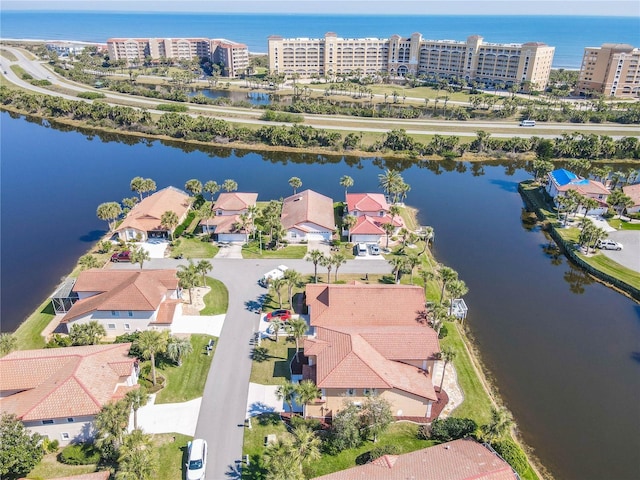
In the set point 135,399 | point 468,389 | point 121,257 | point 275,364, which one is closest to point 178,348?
point 135,399

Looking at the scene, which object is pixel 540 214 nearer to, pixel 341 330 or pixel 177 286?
pixel 341 330

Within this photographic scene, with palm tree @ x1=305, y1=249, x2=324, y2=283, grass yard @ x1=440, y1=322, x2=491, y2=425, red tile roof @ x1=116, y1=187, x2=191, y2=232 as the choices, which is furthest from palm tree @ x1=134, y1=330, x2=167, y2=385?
red tile roof @ x1=116, y1=187, x2=191, y2=232

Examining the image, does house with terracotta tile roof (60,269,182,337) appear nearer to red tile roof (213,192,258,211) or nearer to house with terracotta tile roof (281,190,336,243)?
house with terracotta tile roof (281,190,336,243)

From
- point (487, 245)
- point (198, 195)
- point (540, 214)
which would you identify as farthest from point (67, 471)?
point (540, 214)

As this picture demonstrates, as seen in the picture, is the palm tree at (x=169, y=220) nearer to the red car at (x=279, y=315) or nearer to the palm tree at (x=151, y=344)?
the red car at (x=279, y=315)

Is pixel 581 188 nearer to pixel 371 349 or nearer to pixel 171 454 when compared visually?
pixel 371 349

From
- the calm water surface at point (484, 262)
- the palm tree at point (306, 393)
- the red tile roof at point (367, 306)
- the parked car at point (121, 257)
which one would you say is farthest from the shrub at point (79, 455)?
the parked car at point (121, 257)

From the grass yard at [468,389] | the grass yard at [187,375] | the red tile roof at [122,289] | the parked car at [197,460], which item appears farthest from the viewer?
the red tile roof at [122,289]
